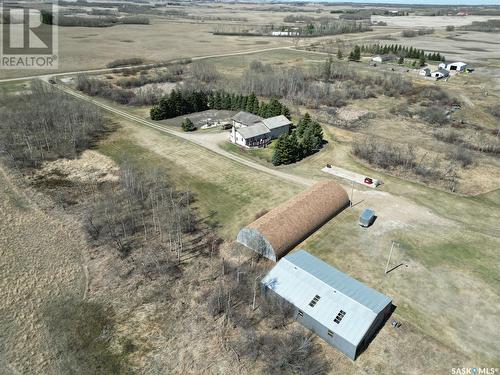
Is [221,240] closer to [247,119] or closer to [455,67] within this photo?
[247,119]

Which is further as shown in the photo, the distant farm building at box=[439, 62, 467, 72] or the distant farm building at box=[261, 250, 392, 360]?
the distant farm building at box=[439, 62, 467, 72]

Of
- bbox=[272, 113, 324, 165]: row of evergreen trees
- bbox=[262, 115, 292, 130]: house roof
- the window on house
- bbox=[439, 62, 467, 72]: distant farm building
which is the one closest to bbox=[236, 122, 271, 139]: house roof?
bbox=[262, 115, 292, 130]: house roof

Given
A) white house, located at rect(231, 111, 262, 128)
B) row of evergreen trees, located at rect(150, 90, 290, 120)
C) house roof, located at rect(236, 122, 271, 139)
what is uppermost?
row of evergreen trees, located at rect(150, 90, 290, 120)

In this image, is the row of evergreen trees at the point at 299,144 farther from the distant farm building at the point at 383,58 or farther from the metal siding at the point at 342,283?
the distant farm building at the point at 383,58

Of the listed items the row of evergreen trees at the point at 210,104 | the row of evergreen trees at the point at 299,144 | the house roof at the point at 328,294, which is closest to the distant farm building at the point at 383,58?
the row of evergreen trees at the point at 210,104

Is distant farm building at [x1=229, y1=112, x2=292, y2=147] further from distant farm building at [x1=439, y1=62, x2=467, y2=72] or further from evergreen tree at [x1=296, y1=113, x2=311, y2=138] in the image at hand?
distant farm building at [x1=439, y1=62, x2=467, y2=72]

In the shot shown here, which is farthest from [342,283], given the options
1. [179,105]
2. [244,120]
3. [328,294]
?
[179,105]

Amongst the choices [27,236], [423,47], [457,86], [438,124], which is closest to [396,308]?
[27,236]
